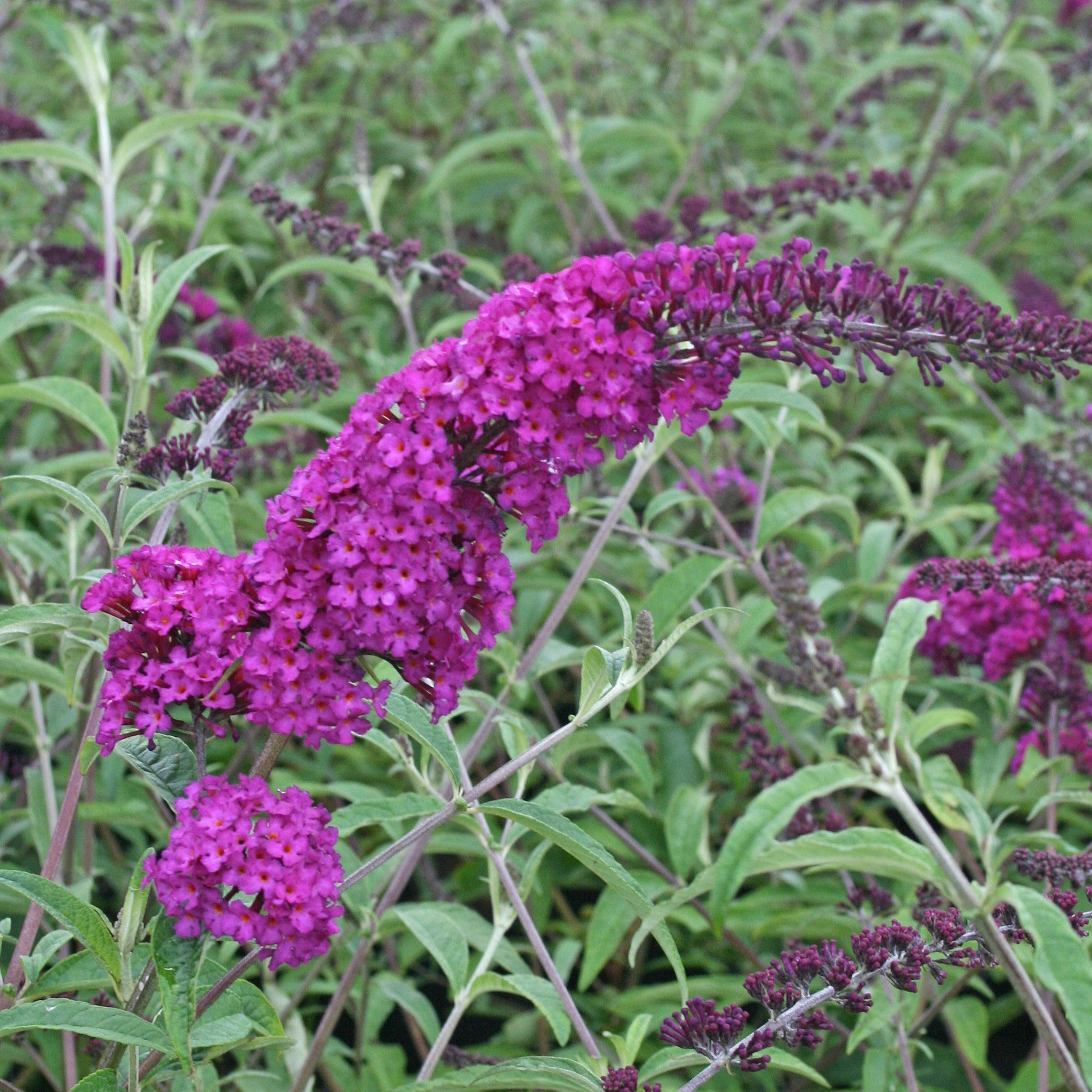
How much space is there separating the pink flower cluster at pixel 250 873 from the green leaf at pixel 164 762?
0.32 ft

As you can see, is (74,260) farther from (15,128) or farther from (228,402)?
(228,402)

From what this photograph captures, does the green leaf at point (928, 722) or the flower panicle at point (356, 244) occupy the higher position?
the flower panicle at point (356, 244)

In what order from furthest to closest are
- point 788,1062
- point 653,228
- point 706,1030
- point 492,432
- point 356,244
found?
point 653,228 → point 356,244 → point 788,1062 → point 706,1030 → point 492,432

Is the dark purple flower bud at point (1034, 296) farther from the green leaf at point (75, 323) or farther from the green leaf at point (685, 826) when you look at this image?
the green leaf at point (75, 323)

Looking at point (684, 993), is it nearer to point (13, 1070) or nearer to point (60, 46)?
point (13, 1070)

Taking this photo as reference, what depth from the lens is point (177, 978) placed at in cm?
125

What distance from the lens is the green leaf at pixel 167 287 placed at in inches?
78.5

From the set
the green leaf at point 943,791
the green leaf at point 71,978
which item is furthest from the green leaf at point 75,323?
the green leaf at point 943,791

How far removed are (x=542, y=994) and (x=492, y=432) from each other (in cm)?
95

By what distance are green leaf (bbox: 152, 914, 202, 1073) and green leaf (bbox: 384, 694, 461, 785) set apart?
367 millimetres

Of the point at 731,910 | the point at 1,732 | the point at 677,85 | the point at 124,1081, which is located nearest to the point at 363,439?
the point at 124,1081

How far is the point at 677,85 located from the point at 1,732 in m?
3.70

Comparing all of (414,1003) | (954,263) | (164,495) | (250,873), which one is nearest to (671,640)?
(250,873)

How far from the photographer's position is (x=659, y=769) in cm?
264
